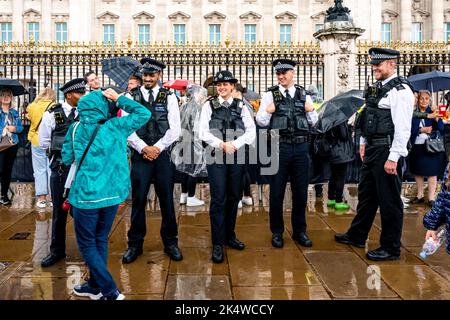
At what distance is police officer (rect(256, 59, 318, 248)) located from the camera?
5.66 meters

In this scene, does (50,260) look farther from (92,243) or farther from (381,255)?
(381,255)

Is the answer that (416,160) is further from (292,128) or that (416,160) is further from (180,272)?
(180,272)

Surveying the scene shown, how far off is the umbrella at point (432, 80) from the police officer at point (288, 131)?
15.3ft

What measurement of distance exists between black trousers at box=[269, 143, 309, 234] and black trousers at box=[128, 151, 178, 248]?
1.20m

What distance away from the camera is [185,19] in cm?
4272

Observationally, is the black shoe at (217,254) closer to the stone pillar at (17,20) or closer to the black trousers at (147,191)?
the black trousers at (147,191)

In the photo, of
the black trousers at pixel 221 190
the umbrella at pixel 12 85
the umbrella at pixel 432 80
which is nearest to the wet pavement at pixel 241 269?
the black trousers at pixel 221 190

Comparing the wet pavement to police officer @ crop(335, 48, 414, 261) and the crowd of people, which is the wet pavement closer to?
the crowd of people

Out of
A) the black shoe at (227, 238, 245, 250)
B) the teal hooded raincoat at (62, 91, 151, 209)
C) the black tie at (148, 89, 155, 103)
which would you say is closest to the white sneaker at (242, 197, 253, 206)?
the black shoe at (227, 238, 245, 250)

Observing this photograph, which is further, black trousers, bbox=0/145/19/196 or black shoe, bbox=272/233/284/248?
black trousers, bbox=0/145/19/196

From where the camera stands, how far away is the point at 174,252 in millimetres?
5332

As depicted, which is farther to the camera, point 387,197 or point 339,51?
point 339,51

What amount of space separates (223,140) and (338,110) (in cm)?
258

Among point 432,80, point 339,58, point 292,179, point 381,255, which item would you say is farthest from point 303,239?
point 339,58
